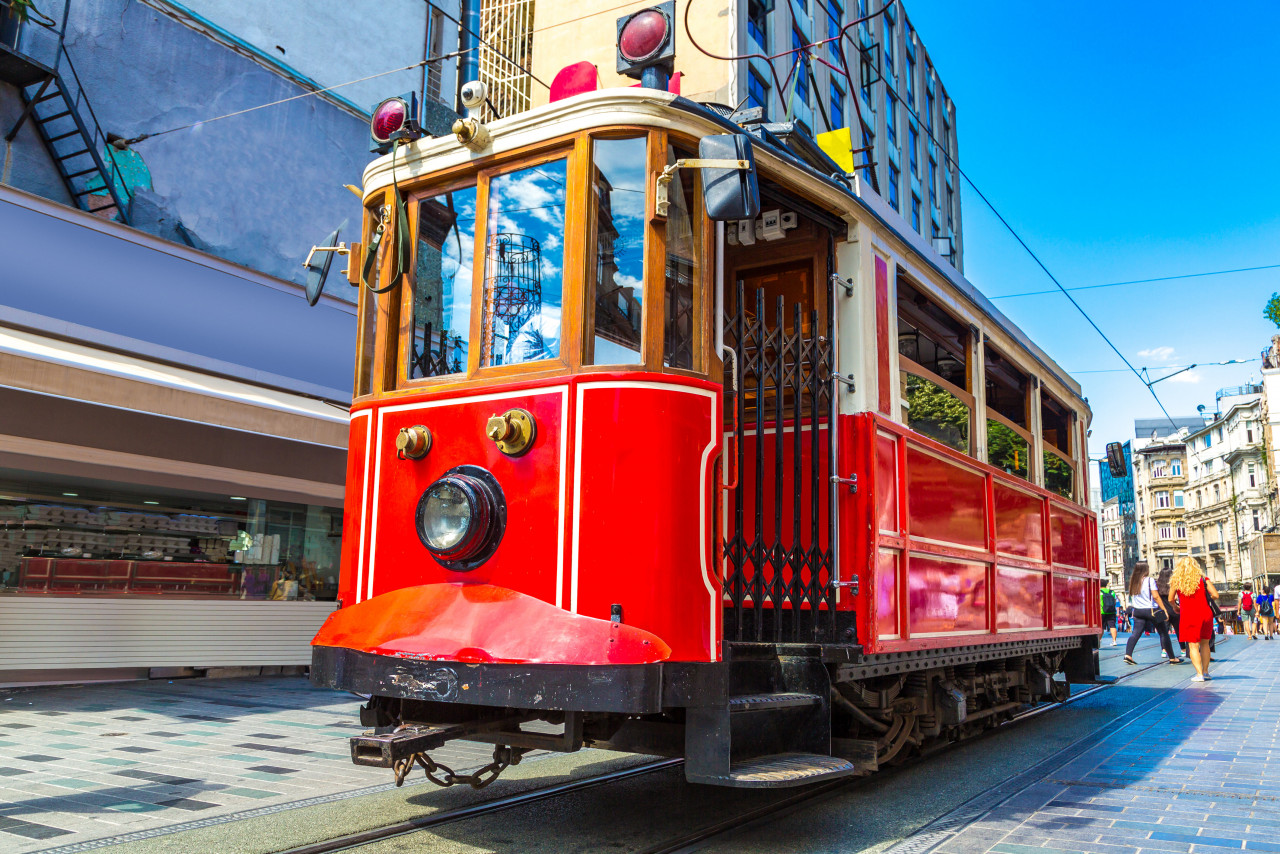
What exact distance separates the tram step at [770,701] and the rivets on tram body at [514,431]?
1.36m

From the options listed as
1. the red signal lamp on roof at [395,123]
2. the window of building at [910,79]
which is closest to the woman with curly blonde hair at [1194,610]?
the red signal lamp on roof at [395,123]

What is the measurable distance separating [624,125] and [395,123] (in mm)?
1335

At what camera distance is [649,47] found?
4.83 metres

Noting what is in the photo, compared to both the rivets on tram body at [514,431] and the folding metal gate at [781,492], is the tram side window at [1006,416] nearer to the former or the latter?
the folding metal gate at [781,492]

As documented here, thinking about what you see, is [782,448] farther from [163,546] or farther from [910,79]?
[910,79]

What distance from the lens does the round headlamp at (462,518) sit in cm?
404

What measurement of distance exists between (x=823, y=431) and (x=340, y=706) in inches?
227

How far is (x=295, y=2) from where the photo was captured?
13180mm

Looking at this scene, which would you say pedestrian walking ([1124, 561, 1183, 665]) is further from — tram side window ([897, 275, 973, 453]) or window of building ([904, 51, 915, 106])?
window of building ([904, 51, 915, 106])

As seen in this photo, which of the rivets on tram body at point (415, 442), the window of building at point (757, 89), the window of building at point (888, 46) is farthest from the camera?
the window of building at point (888, 46)

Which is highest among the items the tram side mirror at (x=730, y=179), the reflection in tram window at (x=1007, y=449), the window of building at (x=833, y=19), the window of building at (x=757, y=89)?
the window of building at (x=833, y=19)

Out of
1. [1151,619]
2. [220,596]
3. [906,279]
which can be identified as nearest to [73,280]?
[220,596]

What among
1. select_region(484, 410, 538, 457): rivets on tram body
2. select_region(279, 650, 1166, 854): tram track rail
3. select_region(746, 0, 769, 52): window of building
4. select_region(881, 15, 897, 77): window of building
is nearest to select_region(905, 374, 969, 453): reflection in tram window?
select_region(279, 650, 1166, 854): tram track rail

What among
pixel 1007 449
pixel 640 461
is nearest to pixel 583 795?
pixel 640 461
